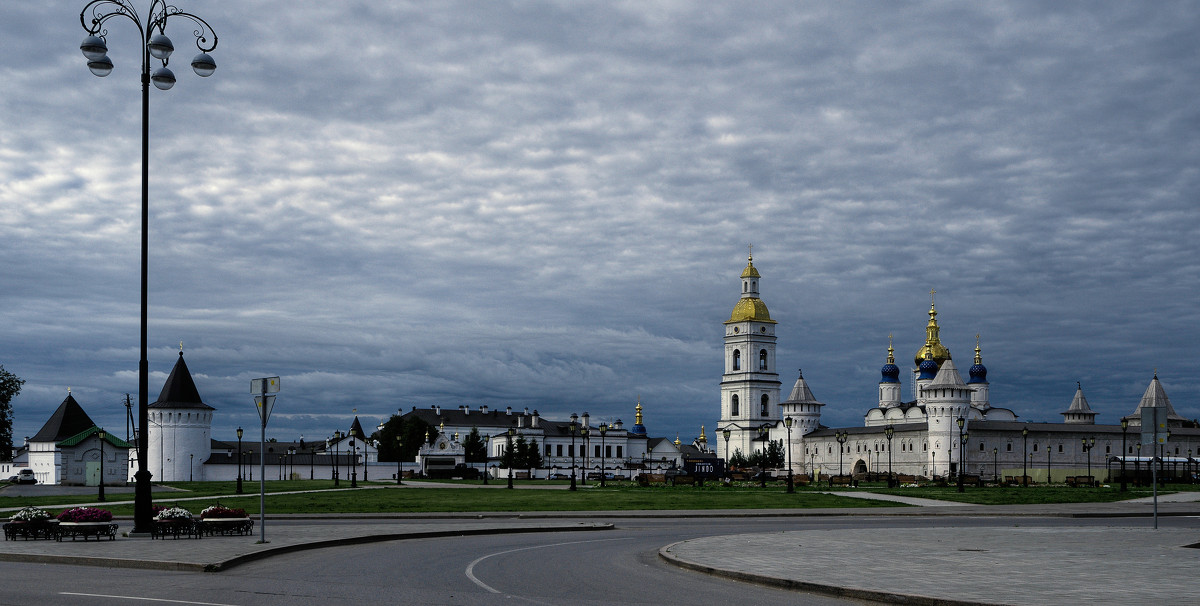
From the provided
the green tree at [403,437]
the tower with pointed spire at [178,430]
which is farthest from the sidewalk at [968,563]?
the green tree at [403,437]

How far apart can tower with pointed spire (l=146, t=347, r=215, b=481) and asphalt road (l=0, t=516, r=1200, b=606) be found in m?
97.0

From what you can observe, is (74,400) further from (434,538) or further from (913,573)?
(913,573)

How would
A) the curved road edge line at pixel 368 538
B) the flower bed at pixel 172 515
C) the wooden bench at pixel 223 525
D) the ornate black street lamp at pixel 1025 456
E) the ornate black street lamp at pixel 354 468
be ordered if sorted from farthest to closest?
1. the ornate black street lamp at pixel 1025 456
2. the ornate black street lamp at pixel 354 468
3. the wooden bench at pixel 223 525
4. the flower bed at pixel 172 515
5. the curved road edge line at pixel 368 538

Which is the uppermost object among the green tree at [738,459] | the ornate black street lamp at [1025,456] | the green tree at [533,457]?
the ornate black street lamp at [1025,456]

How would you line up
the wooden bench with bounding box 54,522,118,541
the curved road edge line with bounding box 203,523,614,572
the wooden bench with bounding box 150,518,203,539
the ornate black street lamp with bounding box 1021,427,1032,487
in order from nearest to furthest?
the curved road edge line with bounding box 203,523,614,572 → the wooden bench with bounding box 54,522,118,541 → the wooden bench with bounding box 150,518,203,539 → the ornate black street lamp with bounding box 1021,427,1032,487

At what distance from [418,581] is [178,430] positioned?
10494 centimetres

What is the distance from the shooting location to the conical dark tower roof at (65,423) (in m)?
111

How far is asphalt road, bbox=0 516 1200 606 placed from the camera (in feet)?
44.8

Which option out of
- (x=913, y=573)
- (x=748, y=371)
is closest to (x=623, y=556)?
(x=913, y=573)

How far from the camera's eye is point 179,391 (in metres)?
113

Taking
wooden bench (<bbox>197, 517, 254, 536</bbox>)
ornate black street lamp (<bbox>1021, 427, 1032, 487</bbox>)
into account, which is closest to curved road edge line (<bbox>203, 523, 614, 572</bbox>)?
wooden bench (<bbox>197, 517, 254, 536</bbox>)

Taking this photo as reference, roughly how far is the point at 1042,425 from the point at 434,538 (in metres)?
146

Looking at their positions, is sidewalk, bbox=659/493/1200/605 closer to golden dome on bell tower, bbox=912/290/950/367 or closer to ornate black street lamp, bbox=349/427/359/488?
ornate black street lamp, bbox=349/427/359/488

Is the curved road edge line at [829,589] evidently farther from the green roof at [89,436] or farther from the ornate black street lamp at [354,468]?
the green roof at [89,436]
